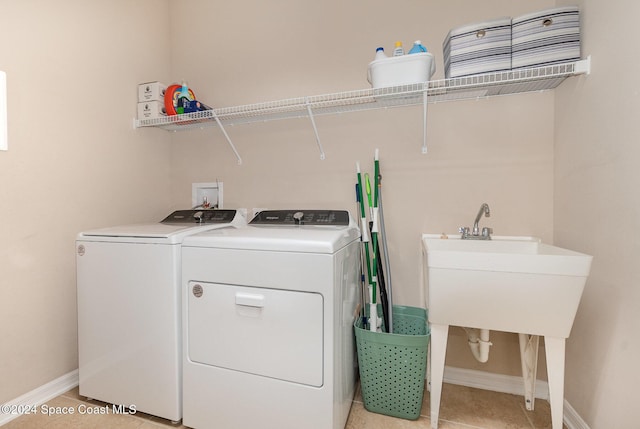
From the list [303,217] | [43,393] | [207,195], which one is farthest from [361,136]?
[43,393]

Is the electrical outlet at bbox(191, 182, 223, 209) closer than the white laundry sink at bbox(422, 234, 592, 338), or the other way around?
the white laundry sink at bbox(422, 234, 592, 338)

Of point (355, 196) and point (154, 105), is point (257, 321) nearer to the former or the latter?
point (355, 196)

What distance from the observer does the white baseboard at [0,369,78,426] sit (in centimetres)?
144

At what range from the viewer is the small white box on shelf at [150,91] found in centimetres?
207

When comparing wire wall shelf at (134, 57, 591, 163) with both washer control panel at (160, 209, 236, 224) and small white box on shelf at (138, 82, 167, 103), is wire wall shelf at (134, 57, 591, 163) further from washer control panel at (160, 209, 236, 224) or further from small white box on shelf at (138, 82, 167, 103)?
washer control panel at (160, 209, 236, 224)

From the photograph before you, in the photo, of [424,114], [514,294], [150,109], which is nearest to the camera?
[514,294]

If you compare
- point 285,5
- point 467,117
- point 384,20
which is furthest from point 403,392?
point 285,5

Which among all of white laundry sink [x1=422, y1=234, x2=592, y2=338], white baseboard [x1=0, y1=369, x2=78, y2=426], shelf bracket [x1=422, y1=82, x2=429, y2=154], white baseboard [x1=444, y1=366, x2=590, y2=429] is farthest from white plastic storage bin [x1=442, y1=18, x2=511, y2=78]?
white baseboard [x1=0, y1=369, x2=78, y2=426]

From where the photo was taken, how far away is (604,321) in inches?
47.2

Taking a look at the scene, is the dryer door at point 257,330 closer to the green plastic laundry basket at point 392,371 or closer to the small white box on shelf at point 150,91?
the green plastic laundry basket at point 392,371

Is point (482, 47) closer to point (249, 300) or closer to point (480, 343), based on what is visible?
point (480, 343)

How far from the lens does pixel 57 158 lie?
1.64 m

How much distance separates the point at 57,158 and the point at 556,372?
2699 millimetres

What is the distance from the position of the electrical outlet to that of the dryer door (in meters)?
1.05
